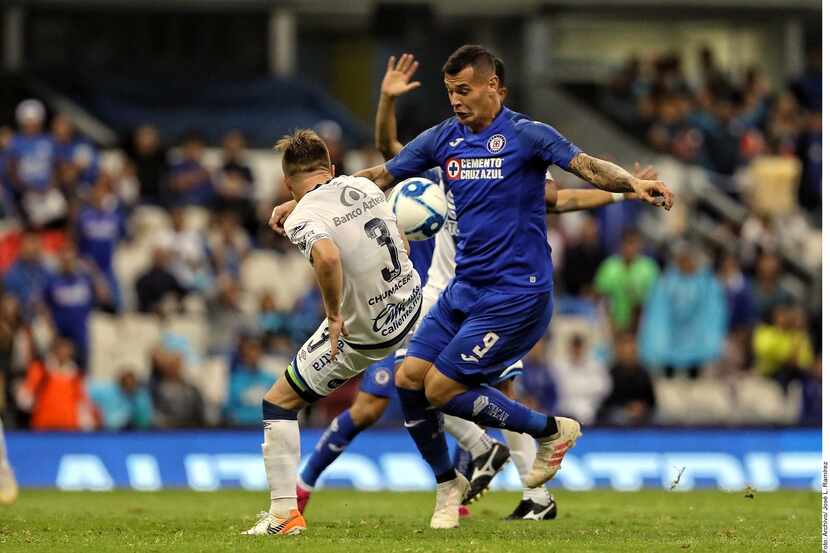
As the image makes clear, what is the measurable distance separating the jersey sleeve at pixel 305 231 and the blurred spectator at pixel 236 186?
556 inches

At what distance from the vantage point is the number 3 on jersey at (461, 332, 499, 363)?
452 inches

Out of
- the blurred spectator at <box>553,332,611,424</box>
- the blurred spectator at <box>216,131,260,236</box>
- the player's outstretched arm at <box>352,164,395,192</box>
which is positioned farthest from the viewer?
the blurred spectator at <box>216,131,260,236</box>

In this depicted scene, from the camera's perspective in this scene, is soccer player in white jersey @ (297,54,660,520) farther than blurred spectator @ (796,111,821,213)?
No

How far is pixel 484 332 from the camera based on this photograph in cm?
1148

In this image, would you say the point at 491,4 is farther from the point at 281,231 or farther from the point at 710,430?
the point at 281,231

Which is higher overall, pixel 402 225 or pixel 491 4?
pixel 491 4

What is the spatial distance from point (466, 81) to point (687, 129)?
63.9 feet

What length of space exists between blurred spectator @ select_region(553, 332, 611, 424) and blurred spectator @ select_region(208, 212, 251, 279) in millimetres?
4626

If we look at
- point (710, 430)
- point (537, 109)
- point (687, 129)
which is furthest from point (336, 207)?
point (537, 109)

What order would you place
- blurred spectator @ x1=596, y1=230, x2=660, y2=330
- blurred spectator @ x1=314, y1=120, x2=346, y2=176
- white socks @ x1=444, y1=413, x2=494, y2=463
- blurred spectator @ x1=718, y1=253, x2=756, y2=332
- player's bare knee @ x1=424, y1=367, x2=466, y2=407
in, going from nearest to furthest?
player's bare knee @ x1=424, y1=367, x2=466, y2=407
white socks @ x1=444, y1=413, x2=494, y2=463
blurred spectator @ x1=596, y1=230, x2=660, y2=330
blurred spectator @ x1=314, y1=120, x2=346, y2=176
blurred spectator @ x1=718, y1=253, x2=756, y2=332

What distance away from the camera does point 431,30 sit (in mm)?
35438

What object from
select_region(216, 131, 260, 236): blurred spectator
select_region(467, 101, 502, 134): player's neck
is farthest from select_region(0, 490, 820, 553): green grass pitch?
select_region(216, 131, 260, 236): blurred spectator

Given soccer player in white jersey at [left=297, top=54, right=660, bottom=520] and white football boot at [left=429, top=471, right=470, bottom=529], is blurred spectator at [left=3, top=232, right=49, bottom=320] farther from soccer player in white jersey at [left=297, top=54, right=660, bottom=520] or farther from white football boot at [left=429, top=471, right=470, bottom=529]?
white football boot at [left=429, top=471, right=470, bottom=529]

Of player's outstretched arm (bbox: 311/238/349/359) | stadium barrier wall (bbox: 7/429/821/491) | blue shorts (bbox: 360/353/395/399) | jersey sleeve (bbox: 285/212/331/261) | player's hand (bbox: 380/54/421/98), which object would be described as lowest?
stadium barrier wall (bbox: 7/429/821/491)
